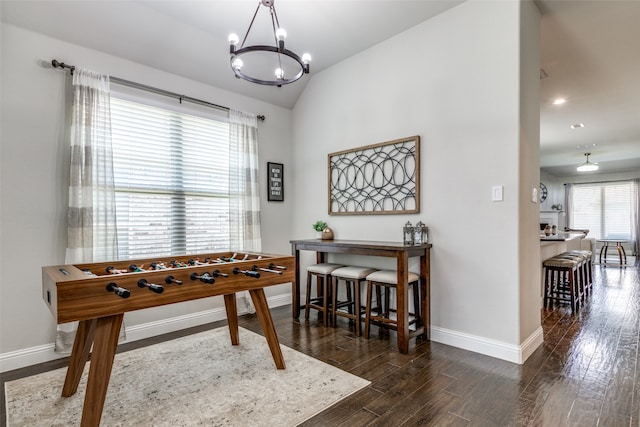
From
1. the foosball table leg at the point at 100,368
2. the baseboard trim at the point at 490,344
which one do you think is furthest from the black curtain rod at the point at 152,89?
the baseboard trim at the point at 490,344

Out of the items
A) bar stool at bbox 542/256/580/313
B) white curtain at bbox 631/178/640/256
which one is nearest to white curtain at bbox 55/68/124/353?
bar stool at bbox 542/256/580/313

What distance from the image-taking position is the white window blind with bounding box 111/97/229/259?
304cm

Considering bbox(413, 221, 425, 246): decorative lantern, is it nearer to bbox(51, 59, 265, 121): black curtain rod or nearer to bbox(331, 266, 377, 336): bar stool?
bbox(331, 266, 377, 336): bar stool

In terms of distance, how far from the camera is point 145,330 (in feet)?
10.0

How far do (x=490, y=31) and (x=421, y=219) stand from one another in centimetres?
165

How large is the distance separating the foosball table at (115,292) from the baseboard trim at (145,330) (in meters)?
0.83

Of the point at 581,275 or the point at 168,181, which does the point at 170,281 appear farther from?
the point at 581,275

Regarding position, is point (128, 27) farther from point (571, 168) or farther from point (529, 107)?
point (571, 168)

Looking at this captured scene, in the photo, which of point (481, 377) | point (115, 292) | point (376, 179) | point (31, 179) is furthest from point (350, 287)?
point (31, 179)

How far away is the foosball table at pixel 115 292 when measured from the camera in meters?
1.54

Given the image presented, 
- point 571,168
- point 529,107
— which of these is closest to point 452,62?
point 529,107

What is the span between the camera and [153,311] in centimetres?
314

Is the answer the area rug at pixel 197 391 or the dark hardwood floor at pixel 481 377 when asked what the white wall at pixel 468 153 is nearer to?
the dark hardwood floor at pixel 481 377

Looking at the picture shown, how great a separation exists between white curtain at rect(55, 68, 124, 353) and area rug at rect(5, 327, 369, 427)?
0.70m
